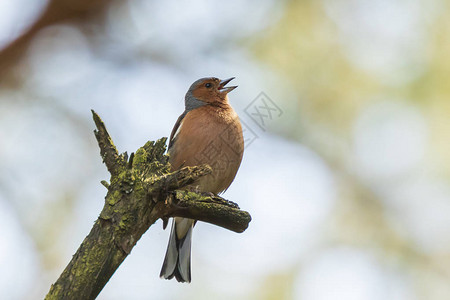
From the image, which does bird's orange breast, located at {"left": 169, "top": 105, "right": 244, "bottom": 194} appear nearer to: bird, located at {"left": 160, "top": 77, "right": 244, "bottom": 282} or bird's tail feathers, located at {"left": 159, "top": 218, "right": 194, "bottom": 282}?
bird, located at {"left": 160, "top": 77, "right": 244, "bottom": 282}

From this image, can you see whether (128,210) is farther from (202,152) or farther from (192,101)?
(192,101)

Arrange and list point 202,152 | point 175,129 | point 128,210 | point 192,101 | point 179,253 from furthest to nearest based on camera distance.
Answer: point 192,101 → point 175,129 → point 179,253 → point 202,152 → point 128,210

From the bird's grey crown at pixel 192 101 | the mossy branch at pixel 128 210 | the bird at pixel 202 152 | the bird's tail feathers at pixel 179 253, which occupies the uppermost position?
the bird's grey crown at pixel 192 101

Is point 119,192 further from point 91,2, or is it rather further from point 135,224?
point 91,2

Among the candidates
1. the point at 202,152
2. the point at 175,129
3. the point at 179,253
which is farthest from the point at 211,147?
the point at 179,253

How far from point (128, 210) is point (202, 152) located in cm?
272

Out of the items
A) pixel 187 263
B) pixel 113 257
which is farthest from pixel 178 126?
pixel 113 257

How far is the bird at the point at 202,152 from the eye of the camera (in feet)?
20.1

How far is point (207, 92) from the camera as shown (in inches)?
286

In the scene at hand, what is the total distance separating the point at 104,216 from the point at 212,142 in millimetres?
2913

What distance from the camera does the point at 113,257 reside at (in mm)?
3260

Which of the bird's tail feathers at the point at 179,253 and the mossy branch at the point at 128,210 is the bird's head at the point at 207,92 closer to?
the bird's tail feathers at the point at 179,253

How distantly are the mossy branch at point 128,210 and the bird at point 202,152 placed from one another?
6.47ft

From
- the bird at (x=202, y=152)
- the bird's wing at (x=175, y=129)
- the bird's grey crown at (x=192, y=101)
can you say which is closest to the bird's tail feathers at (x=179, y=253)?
the bird at (x=202, y=152)
